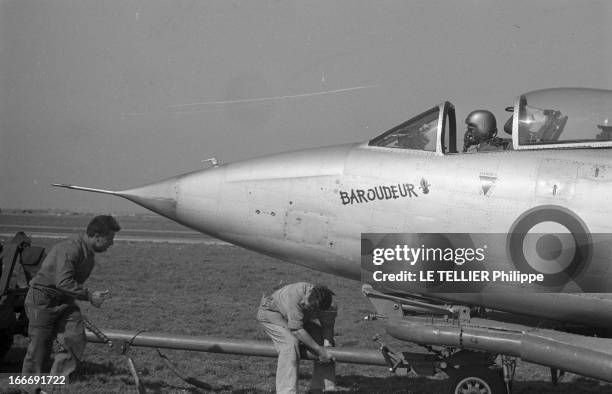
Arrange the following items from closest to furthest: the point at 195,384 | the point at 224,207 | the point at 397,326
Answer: the point at 397,326, the point at 224,207, the point at 195,384

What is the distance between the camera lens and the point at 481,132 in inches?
264

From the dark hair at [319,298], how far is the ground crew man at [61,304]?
2101 mm

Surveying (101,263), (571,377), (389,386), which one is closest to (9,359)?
(389,386)

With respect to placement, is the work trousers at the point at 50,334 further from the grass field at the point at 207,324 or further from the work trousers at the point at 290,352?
the work trousers at the point at 290,352

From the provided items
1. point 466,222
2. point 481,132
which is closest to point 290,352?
point 466,222

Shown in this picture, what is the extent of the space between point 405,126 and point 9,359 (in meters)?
6.05

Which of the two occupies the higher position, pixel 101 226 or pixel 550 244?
pixel 101 226

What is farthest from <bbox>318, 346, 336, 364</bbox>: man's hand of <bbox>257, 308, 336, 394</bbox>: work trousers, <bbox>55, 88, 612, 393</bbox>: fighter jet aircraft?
<bbox>55, 88, 612, 393</bbox>: fighter jet aircraft

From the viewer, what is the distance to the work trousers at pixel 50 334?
652cm

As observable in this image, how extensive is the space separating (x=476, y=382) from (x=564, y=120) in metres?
2.65

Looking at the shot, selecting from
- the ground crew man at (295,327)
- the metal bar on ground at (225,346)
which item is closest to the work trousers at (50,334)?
the metal bar on ground at (225,346)

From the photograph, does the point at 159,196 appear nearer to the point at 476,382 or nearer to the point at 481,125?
the point at 481,125

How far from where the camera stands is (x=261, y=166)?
6934 millimetres

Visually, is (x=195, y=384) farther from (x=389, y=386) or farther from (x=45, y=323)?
(x=389, y=386)
